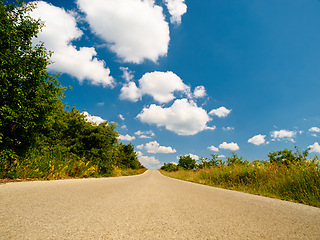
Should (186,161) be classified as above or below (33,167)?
above

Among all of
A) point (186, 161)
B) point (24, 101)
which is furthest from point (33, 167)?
point (186, 161)

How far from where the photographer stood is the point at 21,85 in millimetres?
5215

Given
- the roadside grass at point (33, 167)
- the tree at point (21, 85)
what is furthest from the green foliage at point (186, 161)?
the tree at point (21, 85)

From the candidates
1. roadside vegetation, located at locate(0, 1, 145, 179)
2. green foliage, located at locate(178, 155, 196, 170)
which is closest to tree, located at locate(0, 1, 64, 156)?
roadside vegetation, located at locate(0, 1, 145, 179)

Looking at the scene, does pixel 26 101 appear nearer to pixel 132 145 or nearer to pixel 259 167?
pixel 259 167

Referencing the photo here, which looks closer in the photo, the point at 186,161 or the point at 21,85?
the point at 21,85

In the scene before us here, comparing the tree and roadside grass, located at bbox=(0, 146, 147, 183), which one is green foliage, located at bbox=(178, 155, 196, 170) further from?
the tree

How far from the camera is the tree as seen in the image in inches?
186

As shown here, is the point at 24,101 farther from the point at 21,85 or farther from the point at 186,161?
the point at 186,161

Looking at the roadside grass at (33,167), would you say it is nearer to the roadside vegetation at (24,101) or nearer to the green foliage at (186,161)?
the roadside vegetation at (24,101)

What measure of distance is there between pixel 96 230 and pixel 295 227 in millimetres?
1803

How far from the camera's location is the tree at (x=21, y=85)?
186 inches

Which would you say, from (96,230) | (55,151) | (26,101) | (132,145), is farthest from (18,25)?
(132,145)

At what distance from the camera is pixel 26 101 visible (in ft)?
16.9
